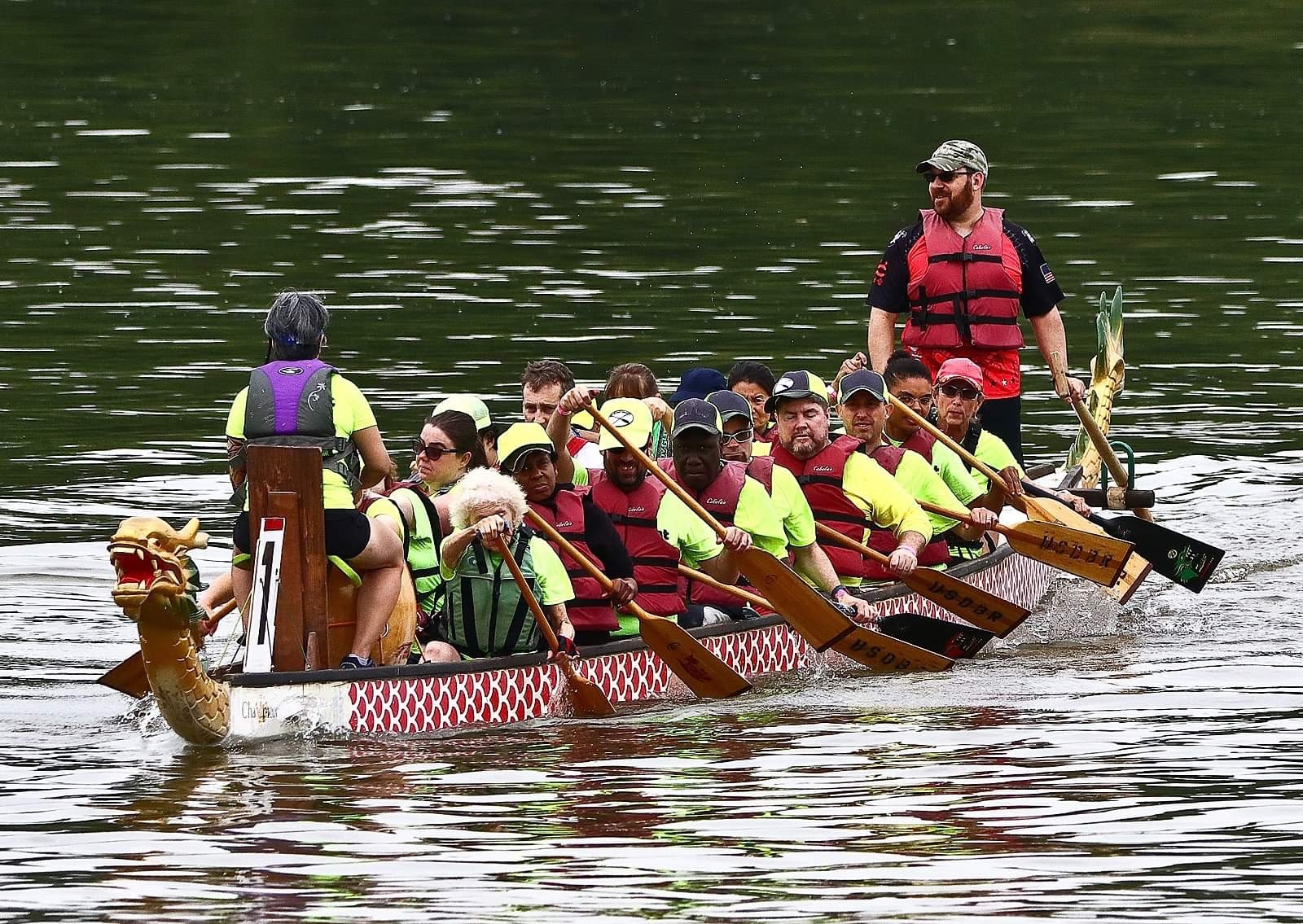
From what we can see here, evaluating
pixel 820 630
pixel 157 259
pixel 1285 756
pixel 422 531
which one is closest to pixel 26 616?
pixel 422 531

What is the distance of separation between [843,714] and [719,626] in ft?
2.65

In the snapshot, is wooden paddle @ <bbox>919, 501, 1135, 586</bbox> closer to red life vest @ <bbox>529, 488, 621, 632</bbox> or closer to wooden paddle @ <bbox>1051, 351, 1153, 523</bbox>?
wooden paddle @ <bbox>1051, 351, 1153, 523</bbox>

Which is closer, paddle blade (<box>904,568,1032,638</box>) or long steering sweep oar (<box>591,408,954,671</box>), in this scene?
long steering sweep oar (<box>591,408,954,671</box>)

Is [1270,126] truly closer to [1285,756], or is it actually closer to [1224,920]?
[1285,756]

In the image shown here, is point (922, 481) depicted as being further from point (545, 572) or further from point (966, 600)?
point (545, 572)

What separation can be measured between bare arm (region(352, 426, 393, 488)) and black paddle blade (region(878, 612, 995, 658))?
328 cm

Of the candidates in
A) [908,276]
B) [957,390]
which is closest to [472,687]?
[957,390]

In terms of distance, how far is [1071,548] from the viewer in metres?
15.7

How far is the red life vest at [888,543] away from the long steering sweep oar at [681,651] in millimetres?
1901

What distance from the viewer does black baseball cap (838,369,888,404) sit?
1462cm

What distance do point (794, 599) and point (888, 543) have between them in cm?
180

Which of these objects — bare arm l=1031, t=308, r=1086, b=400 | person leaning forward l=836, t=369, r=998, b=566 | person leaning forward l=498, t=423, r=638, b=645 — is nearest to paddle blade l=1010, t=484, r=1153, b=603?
person leaning forward l=836, t=369, r=998, b=566

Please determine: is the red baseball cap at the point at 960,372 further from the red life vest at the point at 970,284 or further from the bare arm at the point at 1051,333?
the bare arm at the point at 1051,333

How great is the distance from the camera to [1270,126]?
39.2 metres
